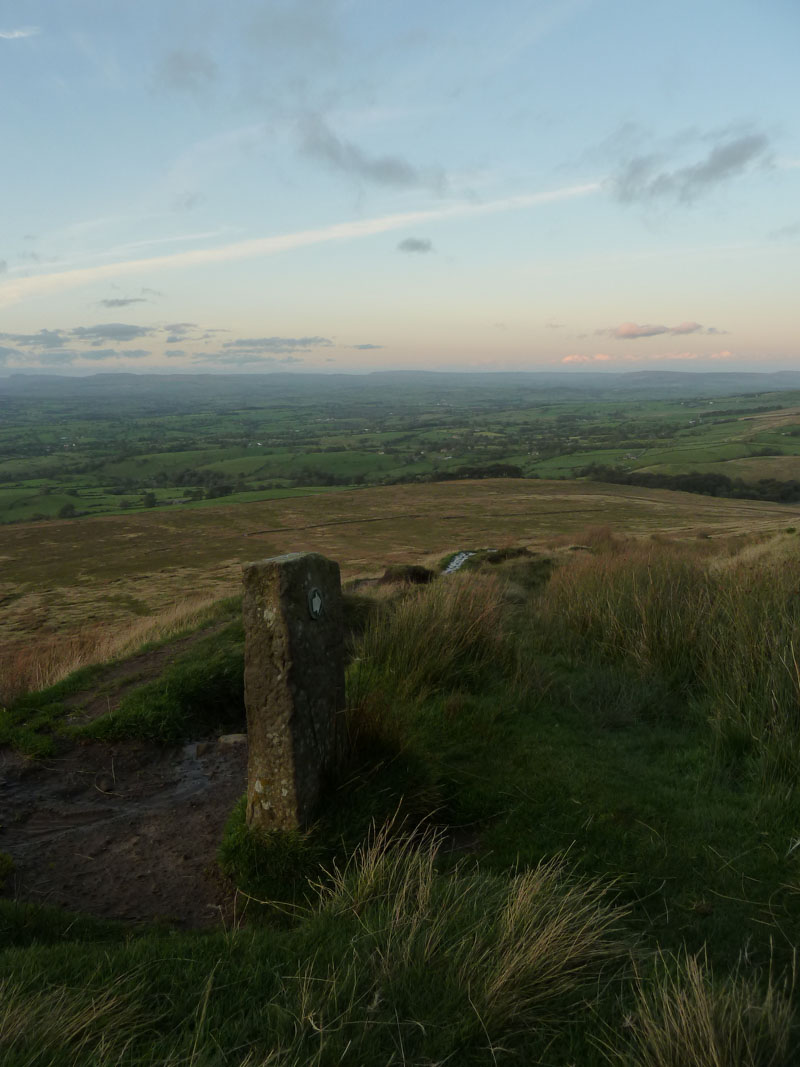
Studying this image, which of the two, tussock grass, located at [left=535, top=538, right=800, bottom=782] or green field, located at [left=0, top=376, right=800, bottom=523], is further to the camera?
green field, located at [left=0, top=376, right=800, bottom=523]

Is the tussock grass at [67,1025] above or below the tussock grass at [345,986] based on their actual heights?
above

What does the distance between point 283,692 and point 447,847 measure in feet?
5.39

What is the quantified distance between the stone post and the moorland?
0.25m

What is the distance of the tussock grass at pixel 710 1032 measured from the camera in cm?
245

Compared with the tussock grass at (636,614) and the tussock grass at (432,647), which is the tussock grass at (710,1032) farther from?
the tussock grass at (636,614)

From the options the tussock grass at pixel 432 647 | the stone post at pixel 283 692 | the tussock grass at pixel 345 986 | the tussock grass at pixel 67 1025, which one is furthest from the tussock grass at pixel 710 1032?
the tussock grass at pixel 432 647

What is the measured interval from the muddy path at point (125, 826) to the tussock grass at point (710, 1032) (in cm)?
276

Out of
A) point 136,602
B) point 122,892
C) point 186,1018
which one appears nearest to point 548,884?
point 186,1018

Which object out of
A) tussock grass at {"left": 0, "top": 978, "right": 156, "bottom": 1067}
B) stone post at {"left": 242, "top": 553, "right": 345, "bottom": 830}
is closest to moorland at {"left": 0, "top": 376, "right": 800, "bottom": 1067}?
tussock grass at {"left": 0, "top": 978, "right": 156, "bottom": 1067}

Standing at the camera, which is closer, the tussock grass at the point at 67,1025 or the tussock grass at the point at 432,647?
the tussock grass at the point at 67,1025

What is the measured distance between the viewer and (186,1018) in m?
2.83

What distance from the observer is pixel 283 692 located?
471cm

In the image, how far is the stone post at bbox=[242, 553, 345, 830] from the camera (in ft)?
15.4

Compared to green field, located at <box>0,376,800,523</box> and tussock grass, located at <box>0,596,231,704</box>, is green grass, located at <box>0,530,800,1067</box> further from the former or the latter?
green field, located at <box>0,376,800,523</box>
